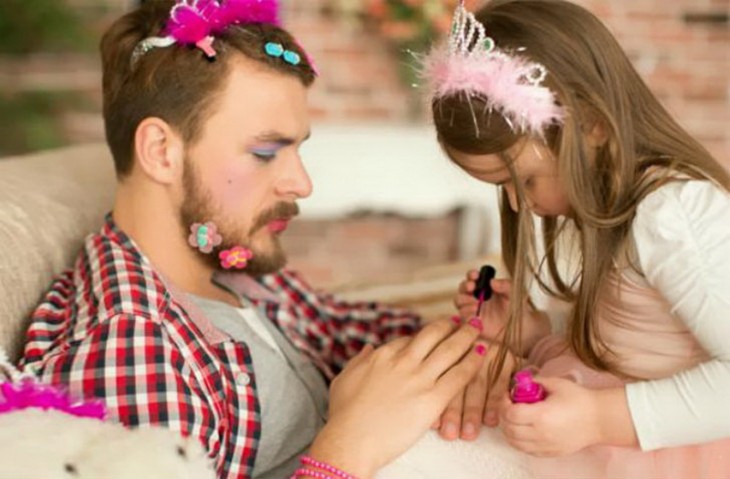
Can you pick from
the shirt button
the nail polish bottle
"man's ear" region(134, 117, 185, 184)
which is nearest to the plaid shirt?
the shirt button

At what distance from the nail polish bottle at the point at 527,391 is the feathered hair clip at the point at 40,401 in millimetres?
510

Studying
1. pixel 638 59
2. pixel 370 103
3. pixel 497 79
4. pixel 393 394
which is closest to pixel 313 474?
pixel 393 394

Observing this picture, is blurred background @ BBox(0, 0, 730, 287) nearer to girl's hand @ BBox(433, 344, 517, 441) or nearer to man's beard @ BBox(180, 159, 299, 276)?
man's beard @ BBox(180, 159, 299, 276)

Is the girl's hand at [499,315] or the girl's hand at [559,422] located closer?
the girl's hand at [559,422]

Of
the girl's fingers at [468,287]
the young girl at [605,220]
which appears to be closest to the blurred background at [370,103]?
the girl's fingers at [468,287]

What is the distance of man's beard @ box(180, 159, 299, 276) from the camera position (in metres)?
1.44

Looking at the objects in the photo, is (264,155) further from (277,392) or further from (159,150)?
(277,392)

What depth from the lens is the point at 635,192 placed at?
119cm

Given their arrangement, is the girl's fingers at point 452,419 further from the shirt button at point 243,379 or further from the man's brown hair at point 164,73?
the man's brown hair at point 164,73

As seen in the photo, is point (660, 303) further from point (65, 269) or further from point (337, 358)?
point (65, 269)

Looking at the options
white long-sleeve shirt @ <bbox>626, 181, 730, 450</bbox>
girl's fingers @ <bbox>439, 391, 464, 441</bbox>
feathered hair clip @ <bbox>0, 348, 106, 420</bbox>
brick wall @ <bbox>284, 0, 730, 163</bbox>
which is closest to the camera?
feathered hair clip @ <bbox>0, 348, 106, 420</bbox>

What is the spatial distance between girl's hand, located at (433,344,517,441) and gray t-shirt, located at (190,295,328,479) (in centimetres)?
25

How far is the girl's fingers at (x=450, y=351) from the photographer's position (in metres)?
1.31

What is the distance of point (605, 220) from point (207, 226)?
0.61 meters
